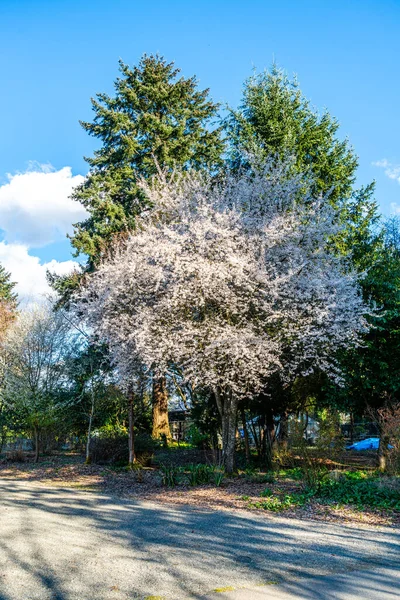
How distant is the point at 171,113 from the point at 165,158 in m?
4.13

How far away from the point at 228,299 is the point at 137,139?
1714 cm

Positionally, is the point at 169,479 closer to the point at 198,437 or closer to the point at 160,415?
the point at 198,437

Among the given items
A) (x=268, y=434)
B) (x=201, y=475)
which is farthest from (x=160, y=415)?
(x=201, y=475)

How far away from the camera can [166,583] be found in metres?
4.81

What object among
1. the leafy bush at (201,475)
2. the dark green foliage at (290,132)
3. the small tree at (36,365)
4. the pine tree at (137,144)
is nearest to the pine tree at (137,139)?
the pine tree at (137,144)

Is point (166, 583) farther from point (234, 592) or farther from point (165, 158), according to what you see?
point (165, 158)

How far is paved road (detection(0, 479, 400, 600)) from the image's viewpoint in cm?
464

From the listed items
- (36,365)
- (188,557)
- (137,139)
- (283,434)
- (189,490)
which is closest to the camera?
(188,557)

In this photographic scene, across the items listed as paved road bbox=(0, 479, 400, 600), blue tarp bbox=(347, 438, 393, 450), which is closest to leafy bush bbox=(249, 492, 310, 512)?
paved road bbox=(0, 479, 400, 600)

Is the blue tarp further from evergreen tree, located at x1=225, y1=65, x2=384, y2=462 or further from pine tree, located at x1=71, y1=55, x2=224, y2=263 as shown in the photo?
pine tree, located at x1=71, y1=55, x2=224, y2=263

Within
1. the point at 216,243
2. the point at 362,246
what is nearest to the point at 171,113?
the point at 362,246

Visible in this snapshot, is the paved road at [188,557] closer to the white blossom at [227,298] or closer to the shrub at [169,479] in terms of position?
the shrub at [169,479]

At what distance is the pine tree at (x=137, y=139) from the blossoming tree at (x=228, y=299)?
10.8 meters

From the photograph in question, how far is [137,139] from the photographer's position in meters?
26.3
